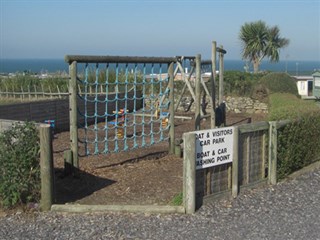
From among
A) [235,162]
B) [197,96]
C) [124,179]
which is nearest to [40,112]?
[197,96]

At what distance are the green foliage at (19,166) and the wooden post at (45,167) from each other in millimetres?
131

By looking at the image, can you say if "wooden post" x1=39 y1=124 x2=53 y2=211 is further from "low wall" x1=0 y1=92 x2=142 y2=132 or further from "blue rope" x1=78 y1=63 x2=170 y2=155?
"low wall" x1=0 y1=92 x2=142 y2=132

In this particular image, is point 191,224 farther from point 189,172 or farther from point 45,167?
point 45,167

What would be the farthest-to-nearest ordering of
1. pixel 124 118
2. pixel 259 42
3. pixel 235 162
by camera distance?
pixel 259 42
pixel 124 118
pixel 235 162

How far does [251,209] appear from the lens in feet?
21.1

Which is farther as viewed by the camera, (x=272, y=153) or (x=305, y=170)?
(x=305, y=170)

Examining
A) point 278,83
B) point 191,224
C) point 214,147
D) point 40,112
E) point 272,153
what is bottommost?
point 191,224

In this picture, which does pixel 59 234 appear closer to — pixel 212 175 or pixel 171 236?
pixel 171 236

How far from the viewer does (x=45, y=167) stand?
6.14 meters

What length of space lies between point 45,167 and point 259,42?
2772 centimetres

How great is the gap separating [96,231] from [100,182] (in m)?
2.38

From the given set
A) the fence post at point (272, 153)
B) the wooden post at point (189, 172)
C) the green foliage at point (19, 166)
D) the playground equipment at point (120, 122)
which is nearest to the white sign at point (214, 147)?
the wooden post at point (189, 172)

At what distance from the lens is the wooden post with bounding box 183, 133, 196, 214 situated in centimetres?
612

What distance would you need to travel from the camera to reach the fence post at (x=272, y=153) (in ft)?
25.2
